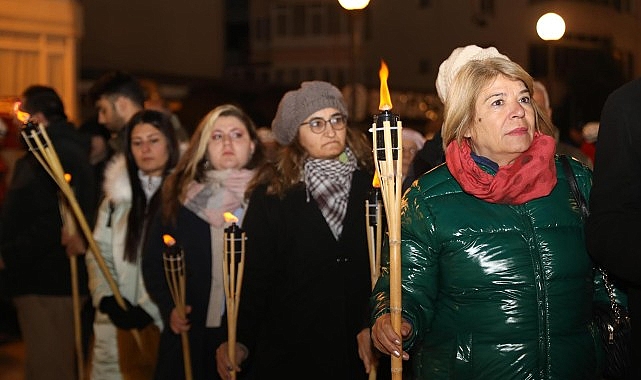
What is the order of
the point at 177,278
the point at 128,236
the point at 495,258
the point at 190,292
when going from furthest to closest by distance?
1. the point at 128,236
2. the point at 190,292
3. the point at 177,278
4. the point at 495,258

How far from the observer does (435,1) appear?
45.5 meters

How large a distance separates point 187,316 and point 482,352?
2.58 meters

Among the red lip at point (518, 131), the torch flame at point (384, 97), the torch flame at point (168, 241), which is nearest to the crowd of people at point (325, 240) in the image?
the red lip at point (518, 131)

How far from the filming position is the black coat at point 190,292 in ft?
19.8

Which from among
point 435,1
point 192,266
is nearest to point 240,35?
point 435,1

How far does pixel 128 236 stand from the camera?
6.79 metres

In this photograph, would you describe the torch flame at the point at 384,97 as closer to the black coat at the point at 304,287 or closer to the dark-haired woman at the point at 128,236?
the black coat at the point at 304,287

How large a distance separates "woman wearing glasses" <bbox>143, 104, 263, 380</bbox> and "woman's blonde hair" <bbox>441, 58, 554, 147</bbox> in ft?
7.69

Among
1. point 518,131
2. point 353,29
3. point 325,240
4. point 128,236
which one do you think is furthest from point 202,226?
point 353,29

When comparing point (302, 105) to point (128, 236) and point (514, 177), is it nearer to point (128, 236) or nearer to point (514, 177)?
point (128, 236)

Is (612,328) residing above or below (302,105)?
below

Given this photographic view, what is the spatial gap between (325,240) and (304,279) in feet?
0.71

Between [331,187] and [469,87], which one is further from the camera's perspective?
[331,187]

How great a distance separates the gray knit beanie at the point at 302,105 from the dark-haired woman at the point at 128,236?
1.33 m
